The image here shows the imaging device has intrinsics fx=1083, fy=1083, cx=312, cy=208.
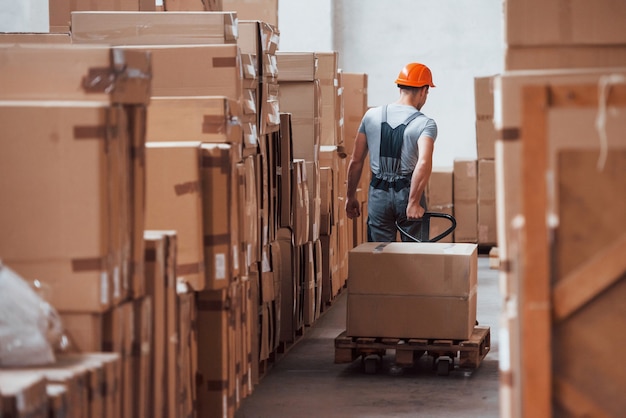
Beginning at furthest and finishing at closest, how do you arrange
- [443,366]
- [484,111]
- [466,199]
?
[466,199] < [484,111] < [443,366]

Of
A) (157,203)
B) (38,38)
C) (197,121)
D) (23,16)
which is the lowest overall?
(157,203)

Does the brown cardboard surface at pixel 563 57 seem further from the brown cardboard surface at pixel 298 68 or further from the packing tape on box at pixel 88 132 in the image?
the brown cardboard surface at pixel 298 68

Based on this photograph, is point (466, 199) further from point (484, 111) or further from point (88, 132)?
point (88, 132)

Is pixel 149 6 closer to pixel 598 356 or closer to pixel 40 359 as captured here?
pixel 40 359

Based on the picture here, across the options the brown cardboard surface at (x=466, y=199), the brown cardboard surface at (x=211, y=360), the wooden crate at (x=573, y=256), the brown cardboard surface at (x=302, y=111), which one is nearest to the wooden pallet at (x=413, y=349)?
the brown cardboard surface at (x=302, y=111)

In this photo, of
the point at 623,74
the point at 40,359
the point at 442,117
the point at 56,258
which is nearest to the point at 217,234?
the point at 56,258

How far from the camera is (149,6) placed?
6855mm

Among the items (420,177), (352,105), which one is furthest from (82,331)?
(352,105)

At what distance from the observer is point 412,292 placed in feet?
20.3

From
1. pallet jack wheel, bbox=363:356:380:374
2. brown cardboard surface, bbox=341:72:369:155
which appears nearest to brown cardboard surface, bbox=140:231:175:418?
pallet jack wheel, bbox=363:356:380:374

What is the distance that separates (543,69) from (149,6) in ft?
12.9

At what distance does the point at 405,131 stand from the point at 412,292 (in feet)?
4.91

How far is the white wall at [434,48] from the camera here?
14.0m

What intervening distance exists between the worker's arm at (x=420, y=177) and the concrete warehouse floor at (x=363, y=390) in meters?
0.94
